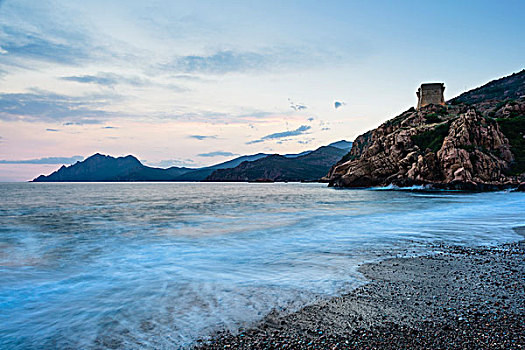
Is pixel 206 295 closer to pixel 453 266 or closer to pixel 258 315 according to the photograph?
pixel 258 315

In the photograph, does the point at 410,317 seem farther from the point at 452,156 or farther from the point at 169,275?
the point at 452,156

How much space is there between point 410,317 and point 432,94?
109 metres

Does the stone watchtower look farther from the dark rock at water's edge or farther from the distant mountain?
the distant mountain

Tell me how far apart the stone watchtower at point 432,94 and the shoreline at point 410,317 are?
105 meters

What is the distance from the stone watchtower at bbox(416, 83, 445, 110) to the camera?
97.1m

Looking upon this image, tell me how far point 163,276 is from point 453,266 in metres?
7.23

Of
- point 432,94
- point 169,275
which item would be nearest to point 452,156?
point 432,94

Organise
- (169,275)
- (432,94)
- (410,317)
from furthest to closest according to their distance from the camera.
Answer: (432,94)
(169,275)
(410,317)

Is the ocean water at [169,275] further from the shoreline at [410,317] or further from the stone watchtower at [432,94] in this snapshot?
the stone watchtower at [432,94]

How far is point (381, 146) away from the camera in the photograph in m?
73.8

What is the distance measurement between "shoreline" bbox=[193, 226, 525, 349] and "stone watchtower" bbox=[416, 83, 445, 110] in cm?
10482

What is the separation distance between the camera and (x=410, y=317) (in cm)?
462

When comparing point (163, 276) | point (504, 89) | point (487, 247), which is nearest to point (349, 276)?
point (163, 276)

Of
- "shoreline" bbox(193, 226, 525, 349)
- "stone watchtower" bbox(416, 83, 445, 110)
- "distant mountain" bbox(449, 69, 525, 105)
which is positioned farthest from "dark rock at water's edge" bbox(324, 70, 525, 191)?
"distant mountain" bbox(449, 69, 525, 105)
